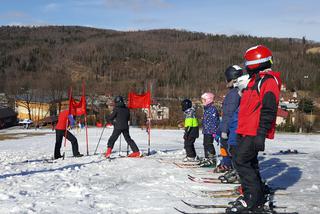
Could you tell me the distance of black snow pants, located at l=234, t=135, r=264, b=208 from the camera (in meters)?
5.29

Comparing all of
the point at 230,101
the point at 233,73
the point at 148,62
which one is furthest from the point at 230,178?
the point at 148,62

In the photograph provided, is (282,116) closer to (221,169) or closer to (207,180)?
(221,169)

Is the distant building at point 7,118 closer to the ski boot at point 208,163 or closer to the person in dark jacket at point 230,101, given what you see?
the ski boot at point 208,163

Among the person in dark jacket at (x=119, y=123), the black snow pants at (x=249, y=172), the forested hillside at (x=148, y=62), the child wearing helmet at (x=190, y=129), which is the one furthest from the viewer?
the forested hillside at (x=148, y=62)

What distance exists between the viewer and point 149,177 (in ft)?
27.1

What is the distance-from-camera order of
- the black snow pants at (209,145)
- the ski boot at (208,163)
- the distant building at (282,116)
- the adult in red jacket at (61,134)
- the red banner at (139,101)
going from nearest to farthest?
the ski boot at (208,163)
the black snow pants at (209,145)
the adult in red jacket at (61,134)
the red banner at (139,101)
the distant building at (282,116)

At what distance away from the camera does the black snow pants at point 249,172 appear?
529cm

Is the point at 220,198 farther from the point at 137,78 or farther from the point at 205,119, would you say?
the point at 137,78

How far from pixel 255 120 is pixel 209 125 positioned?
461cm

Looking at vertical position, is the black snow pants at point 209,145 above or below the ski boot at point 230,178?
above

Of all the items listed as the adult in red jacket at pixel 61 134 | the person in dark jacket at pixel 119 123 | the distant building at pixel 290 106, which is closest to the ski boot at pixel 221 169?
the person in dark jacket at pixel 119 123

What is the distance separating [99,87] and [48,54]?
41.1 meters

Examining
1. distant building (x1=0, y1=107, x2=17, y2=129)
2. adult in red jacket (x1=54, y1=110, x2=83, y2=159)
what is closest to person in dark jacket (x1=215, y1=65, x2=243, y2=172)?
adult in red jacket (x1=54, y1=110, x2=83, y2=159)

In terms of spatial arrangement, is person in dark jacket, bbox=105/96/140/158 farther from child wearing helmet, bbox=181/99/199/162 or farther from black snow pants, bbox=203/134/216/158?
black snow pants, bbox=203/134/216/158
